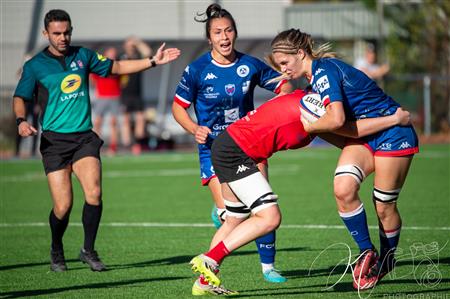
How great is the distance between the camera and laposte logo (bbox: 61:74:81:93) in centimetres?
851

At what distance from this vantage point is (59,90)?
27.9 feet

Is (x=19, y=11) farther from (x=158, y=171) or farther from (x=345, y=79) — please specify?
(x=345, y=79)

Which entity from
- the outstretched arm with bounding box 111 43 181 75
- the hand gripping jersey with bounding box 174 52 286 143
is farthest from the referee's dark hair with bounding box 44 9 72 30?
the hand gripping jersey with bounding box 174 52 286 143

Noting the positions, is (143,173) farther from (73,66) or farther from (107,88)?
(73,66)

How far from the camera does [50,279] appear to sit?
791cm

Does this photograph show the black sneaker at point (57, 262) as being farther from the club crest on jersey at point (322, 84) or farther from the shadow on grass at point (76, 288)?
the club crest on jersey at point (322, 84)

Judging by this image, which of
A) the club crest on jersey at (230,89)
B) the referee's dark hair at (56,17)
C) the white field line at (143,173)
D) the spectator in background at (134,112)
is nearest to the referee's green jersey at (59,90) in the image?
the referee's dark hair at (56,17)

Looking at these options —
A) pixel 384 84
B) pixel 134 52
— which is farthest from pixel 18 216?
pixel 384 84

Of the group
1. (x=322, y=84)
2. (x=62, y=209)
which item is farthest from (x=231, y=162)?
(x=62, y=209)

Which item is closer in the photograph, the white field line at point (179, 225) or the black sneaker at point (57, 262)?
the black sneaker at point (57, 262)

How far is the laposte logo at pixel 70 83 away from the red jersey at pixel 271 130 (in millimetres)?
2264

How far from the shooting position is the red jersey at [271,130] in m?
6.73

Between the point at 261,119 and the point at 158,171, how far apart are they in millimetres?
11941

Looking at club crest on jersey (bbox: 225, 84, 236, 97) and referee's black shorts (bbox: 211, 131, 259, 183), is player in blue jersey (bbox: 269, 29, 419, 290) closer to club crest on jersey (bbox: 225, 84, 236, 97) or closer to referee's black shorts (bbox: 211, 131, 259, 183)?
referee's black shorts (bbox: 211, 131, 259, 183)
